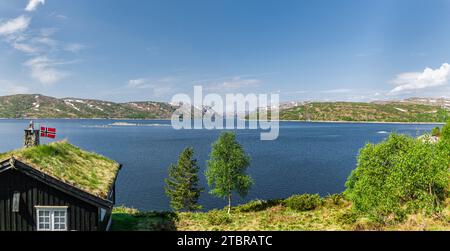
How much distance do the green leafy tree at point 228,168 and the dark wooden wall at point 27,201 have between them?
26087 millimetres

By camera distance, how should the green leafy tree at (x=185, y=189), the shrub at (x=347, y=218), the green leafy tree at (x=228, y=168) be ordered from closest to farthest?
the shrub at (x=347, y=218) → the green leafy tree at (x=228, y=168) → the green leafy tree at (x=185, y=189)

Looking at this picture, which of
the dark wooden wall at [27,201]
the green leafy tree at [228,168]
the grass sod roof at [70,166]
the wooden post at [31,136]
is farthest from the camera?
the green leafy tree at [228,168]

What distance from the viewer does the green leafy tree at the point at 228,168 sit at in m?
42.9

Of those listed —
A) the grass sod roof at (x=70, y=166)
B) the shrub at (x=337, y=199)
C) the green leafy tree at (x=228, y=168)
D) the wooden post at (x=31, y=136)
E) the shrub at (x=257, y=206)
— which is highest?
the wooden post at (x=31, y=136)

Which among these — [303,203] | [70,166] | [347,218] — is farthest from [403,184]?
[70,166]

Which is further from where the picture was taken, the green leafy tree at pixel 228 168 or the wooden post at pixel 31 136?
the green leafy tree at pixel 228 168

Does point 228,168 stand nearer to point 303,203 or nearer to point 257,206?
point 257,206

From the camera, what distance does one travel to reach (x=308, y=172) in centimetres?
8100

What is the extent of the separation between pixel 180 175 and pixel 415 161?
3956cm

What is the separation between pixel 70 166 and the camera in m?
21.8

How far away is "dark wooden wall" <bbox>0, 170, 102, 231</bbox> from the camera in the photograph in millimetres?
17469

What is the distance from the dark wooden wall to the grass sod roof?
87 centimetres

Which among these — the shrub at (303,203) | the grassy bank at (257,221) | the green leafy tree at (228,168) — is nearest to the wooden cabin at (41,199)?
the grassy bank at (257,221)

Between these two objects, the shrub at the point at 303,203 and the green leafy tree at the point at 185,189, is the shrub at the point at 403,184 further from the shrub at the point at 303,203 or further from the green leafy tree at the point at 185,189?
the green leafy tree at the point at 185,189
